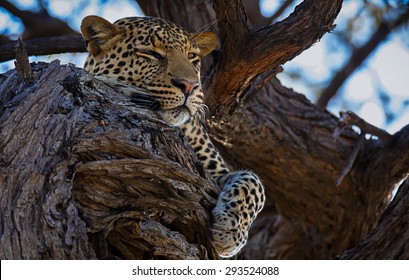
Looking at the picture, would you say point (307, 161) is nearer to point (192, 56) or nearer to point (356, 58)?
point (192, 56)

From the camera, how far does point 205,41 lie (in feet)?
22.6

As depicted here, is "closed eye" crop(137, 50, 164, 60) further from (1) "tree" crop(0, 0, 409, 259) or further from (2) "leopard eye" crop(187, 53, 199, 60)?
(1) "tree" crop(0, 0, 409, 259)

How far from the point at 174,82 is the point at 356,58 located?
16.1ft

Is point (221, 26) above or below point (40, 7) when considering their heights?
above

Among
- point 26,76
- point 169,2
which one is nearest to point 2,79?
point 26,76

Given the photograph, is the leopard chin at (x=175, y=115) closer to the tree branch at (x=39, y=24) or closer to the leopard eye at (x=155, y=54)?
the leopard eye at (x=155, y=54)

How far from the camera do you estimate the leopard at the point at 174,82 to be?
19.0 feet

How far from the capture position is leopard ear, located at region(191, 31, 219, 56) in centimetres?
686

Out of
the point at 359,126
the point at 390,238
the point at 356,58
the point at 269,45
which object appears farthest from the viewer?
the point at 356,58

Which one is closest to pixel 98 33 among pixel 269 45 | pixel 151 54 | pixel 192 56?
pixel 151 54

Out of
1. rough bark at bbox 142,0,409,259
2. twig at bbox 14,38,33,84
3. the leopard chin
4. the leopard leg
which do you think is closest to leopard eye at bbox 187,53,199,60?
rough bark at bbox 142,0,409,259
